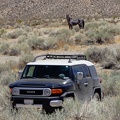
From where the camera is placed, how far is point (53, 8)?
94.8m

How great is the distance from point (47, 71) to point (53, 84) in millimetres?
1081

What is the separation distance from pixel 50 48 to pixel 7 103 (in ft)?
64.8

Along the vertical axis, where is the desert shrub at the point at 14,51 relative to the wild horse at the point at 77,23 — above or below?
above

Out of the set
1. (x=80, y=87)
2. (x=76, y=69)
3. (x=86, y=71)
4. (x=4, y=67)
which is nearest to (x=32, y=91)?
(x=80, y=87)

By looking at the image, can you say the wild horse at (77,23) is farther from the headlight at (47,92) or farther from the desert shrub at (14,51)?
the headlight at (47,92)

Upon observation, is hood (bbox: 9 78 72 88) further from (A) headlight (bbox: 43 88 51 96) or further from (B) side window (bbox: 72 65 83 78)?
(B) side window (bbox: 72 65 83 78)

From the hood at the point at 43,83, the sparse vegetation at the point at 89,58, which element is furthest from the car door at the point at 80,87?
the sparse vegetation at the point at 89,58

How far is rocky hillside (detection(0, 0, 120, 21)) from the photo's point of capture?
93188mm

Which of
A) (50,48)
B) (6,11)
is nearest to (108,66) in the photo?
(50,48)

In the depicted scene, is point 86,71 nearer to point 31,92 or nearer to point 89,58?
point 31,92

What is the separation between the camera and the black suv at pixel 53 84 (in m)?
11.1

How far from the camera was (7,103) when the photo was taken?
38.4 feet

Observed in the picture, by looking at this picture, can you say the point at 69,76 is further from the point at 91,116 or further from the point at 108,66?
the point at 108,66

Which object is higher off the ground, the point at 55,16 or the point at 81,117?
the point at 81,117
